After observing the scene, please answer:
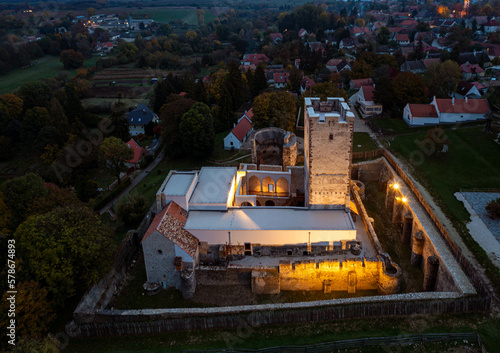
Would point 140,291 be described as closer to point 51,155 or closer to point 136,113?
point 51,155

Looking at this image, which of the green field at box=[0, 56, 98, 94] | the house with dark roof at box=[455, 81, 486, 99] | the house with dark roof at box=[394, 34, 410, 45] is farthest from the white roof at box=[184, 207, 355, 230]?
the house with dark roof at box=[394, 34, 410, 45]

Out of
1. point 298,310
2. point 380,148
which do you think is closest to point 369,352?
A: point 298,310

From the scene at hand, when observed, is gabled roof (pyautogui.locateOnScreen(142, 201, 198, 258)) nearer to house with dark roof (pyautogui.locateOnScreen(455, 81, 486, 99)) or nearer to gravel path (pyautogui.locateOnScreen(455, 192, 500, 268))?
gravel path (pyautogui.locateOnScreen(455, 192, 500, 268))

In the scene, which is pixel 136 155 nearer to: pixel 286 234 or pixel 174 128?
pixel 174 128

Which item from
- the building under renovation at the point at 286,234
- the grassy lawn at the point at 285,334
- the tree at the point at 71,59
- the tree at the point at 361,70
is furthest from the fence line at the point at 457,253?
the tree at the point at 71,59

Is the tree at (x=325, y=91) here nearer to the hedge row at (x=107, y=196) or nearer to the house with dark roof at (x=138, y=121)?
the hedge row at (x=107, y=196)

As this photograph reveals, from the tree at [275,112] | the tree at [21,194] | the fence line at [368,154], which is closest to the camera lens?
the tree at [21,194]
